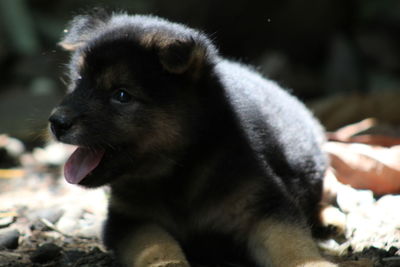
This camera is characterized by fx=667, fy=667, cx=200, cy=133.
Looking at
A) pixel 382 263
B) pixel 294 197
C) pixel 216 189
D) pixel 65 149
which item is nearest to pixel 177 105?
pixel 216 189

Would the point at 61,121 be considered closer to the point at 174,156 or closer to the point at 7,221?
the point at 174,156

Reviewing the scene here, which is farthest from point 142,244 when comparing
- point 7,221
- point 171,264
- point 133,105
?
point 7,221

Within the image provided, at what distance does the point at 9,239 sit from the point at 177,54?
1.88 metres

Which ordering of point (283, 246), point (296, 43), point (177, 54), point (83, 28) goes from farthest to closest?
point (296, 43), point (83, 28), point (177, 54), point (283, 246)

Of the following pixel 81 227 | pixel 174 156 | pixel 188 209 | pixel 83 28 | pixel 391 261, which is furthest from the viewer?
pixel 81 227

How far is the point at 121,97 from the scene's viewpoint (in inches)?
175

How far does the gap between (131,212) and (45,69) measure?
8033mm

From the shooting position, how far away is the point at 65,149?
8914 millimetres

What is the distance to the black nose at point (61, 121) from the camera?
Answer: 4.27 metres

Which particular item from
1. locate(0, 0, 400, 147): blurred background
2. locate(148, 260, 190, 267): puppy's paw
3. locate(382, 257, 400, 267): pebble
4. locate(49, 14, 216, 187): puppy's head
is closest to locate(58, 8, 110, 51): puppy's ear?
locate(49, 14, 216, 187): puppy's head

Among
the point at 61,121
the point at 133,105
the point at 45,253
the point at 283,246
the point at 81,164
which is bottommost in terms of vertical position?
the point at 45,253

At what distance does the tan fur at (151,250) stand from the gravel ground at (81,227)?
0.24 m

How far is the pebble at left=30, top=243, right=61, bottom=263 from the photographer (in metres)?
4.55

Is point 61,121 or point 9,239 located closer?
point 61,121
